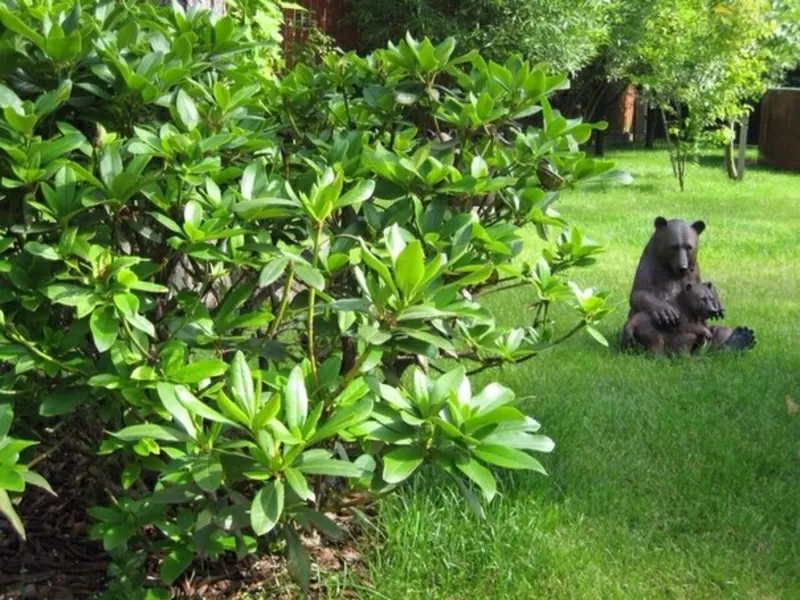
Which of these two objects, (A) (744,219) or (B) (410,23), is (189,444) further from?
(B) (410,23)

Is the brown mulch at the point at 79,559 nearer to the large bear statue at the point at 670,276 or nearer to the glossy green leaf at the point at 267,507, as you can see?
the glossy green leaf at the point at 267,507

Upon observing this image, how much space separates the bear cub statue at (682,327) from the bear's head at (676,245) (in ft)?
0.47

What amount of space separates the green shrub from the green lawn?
0.54m

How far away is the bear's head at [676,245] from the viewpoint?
5395mm

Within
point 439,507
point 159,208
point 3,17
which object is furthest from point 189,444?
point 439,507

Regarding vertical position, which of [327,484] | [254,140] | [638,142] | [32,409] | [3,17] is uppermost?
[3,17]

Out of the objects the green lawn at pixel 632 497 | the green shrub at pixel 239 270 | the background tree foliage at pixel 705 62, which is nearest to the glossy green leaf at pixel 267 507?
the green shrub at pixel 239 270

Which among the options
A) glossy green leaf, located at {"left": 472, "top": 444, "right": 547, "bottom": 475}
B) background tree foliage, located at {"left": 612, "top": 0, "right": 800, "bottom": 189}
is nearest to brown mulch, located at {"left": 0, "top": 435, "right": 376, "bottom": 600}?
glossy green leaf, located at {"left": 472, "top": 444, "right": 547, "bottom": 475}

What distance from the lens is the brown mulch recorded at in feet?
8.62

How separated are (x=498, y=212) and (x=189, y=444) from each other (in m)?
1.17

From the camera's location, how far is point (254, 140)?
240 centimetres

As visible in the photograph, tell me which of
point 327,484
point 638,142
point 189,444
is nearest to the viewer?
point 189,444

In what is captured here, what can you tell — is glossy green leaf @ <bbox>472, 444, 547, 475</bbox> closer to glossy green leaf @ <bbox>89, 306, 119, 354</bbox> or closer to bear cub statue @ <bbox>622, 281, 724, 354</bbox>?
glossy green leaf @ <bbox>89, 306, 119, 354</bbox>

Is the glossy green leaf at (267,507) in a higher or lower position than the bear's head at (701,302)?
higher
